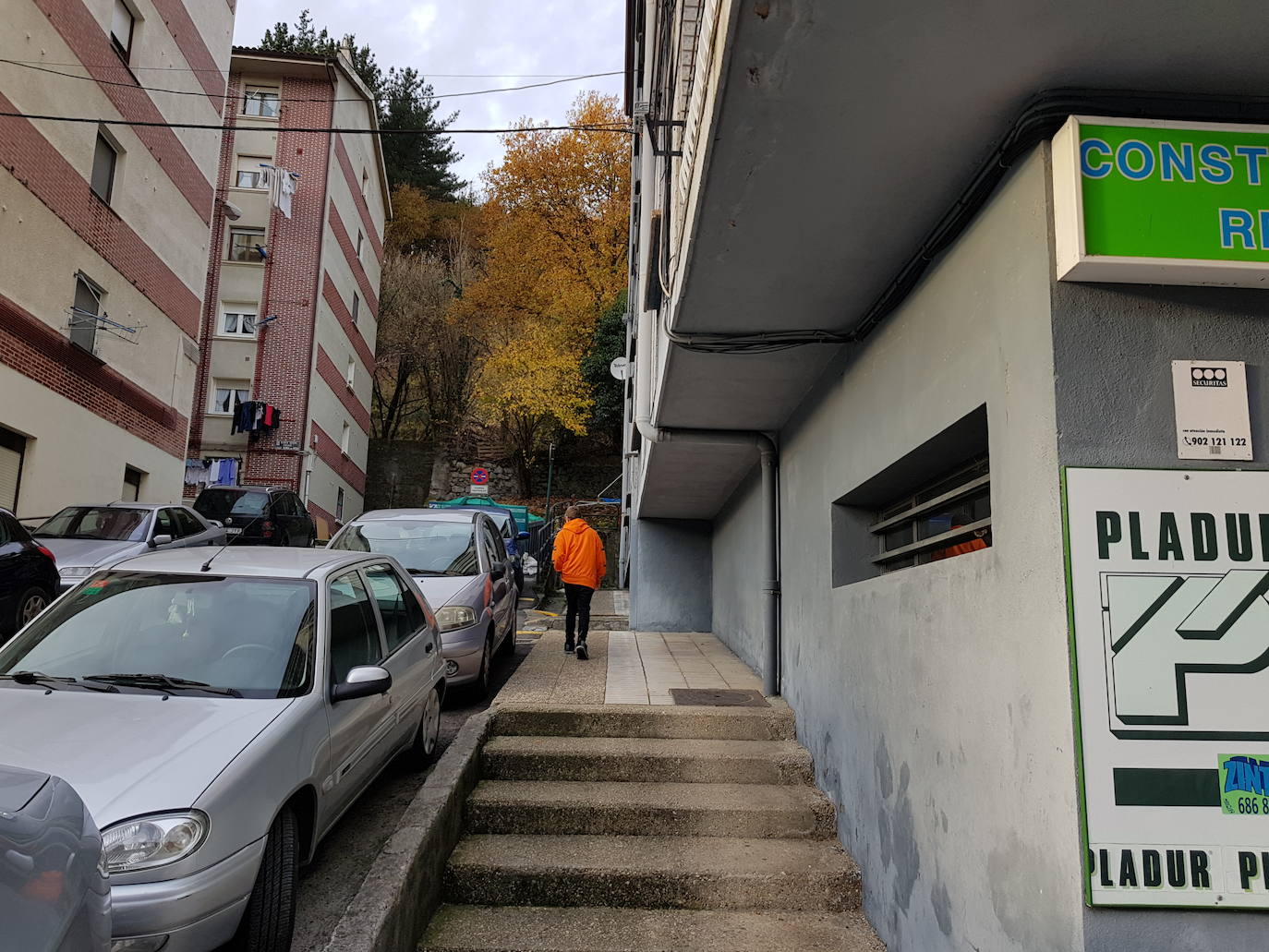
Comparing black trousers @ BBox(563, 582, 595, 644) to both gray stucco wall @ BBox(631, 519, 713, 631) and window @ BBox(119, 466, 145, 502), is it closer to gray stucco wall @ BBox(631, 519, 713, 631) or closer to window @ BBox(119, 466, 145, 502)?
gray stucco wall @ BBox(631, 519, 713, 631)

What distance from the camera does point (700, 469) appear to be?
30.1 feet

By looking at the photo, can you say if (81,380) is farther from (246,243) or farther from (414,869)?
(414,869)

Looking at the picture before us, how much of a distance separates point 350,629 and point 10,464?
1153 cm

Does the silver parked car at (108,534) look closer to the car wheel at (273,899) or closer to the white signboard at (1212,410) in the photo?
the car wheel at (273,899)

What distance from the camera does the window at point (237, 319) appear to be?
84.2 feet

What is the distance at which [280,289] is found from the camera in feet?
83.8

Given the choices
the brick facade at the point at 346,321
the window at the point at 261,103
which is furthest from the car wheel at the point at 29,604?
the window at the point at 261,103

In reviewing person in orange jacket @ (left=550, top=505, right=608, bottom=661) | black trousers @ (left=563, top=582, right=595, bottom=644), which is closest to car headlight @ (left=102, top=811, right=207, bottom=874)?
person in orange jacket @ (left=550, top=505, right=608, bottom=661)

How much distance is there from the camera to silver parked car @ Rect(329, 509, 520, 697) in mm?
7552

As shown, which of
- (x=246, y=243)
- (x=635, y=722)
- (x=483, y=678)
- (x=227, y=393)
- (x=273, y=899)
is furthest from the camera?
(x=246, y=243)

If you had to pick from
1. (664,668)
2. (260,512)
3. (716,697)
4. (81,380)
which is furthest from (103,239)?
(716,697)

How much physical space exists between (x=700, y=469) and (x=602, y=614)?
7079mm

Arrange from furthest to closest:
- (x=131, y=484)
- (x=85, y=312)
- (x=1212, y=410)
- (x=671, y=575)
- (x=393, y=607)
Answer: (x=131, y=484) < (x=85, y=312) < (x=671, y=575) < (x=393, y=607) < (x=1212, y=410)

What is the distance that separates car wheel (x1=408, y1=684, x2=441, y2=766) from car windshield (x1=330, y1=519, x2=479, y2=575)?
8.02ft
